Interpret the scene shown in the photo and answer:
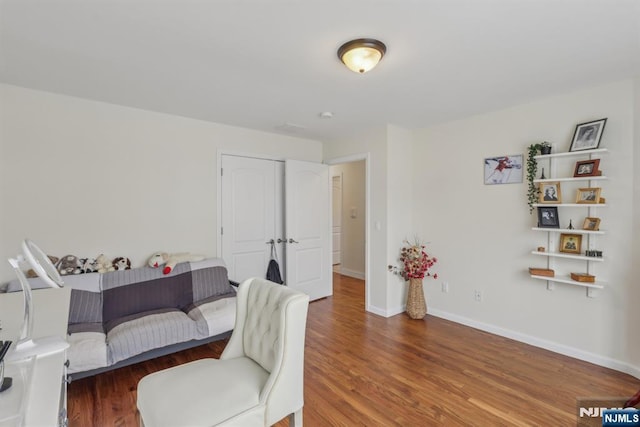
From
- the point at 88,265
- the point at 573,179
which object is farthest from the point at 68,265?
the point at 573,179

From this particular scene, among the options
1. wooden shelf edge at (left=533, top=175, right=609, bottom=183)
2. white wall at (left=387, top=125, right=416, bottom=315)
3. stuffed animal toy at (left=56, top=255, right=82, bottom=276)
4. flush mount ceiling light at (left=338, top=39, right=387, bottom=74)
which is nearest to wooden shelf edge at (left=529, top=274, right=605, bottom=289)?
wooden shelf edge at (left=533, top=175, right=609, bottom=183)

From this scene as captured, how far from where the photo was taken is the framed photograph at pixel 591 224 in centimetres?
259

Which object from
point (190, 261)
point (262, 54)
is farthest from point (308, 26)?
point (190, 261)

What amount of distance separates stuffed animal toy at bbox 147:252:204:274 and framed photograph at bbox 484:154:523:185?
3.33m

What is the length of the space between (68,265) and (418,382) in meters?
3.19

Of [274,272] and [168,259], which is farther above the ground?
[168,259]

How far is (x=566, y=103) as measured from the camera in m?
2.80

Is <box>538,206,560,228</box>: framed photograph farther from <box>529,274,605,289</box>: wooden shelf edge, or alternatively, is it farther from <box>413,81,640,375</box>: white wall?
<box>529,274,605,289</box>: wooden shelf edge

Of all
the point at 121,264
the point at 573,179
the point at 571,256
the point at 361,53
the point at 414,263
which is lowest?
the point at 414,263

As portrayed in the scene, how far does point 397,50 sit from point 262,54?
2.97 feet

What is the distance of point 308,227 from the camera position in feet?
14.6

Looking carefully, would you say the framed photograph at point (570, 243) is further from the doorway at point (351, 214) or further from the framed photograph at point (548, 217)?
the doorway at point (351, 214)

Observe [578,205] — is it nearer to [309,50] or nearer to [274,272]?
[309,50]

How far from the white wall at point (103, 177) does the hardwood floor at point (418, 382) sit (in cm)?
128
